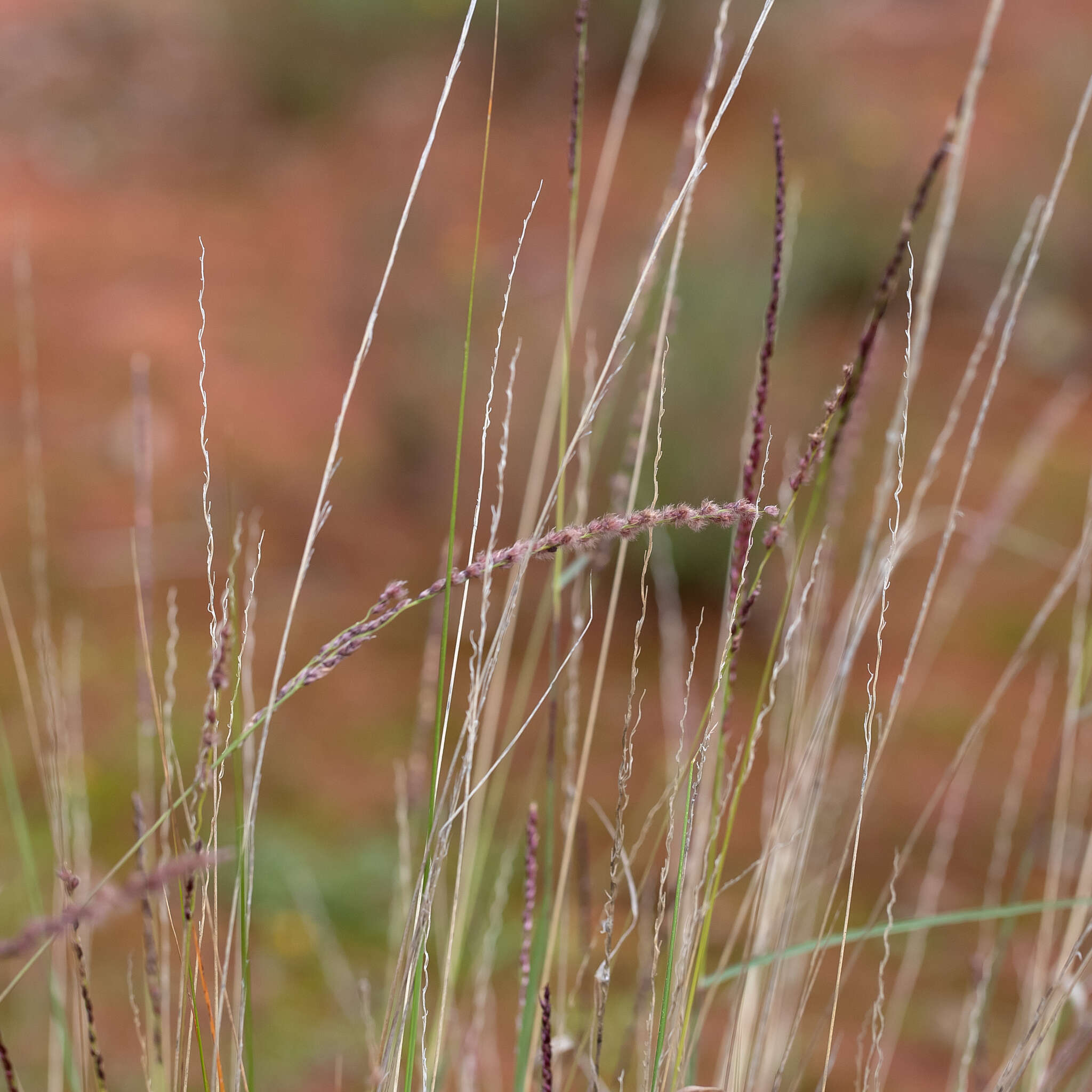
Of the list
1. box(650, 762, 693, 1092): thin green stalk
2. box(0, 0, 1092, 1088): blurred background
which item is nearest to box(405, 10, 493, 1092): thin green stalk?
box(650, 762, 693, 1092): thin green stalk

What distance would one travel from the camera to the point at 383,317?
14.6 feet

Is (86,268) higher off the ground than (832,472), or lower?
lower

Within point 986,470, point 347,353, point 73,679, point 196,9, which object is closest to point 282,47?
point 196,9

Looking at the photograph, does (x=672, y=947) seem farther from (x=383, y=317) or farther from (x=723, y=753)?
(x=383, y=317)

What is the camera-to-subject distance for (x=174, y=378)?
14.3ft

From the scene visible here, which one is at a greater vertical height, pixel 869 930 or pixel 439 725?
pixel 439 725

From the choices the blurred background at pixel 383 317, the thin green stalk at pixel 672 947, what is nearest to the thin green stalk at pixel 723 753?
the thin green stalk at pixel 672 947

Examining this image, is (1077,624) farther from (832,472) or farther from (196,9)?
(196,9)

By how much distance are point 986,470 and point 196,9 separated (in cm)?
649

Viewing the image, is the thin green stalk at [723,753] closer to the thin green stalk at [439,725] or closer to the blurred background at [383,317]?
the thin green stalk at [439,725]

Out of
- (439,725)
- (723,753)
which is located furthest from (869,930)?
(439,725)

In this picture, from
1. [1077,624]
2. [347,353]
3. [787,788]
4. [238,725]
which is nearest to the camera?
[787,788]

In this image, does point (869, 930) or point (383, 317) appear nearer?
point (869, 930)

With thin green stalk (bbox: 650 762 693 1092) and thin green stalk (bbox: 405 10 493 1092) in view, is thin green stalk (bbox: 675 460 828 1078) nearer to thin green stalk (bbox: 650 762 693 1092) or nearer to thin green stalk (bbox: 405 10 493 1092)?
thin green stalk (bbox: 650 762 693 1092)
